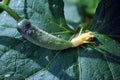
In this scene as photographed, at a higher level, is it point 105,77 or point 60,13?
point 60,13

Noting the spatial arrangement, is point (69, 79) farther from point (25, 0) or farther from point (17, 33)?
point (25, 0)

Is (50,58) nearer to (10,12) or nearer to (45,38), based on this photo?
(45,38)

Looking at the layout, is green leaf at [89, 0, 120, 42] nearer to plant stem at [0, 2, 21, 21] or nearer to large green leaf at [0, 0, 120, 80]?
large green leaf at [0, 0, 120, 80]

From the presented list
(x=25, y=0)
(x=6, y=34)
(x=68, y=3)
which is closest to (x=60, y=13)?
(x=25, y=0)

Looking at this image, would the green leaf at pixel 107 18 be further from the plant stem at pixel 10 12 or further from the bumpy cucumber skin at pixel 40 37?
the plant stem at pixel 10 12

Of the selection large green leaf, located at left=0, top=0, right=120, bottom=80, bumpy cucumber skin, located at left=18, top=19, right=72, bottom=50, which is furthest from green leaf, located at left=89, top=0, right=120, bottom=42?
bumpy cucumber skin, located at left=18, top=19, right=72, bottom=50

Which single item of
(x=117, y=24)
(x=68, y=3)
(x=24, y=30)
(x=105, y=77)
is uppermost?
(x=24, y=30)
